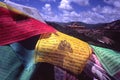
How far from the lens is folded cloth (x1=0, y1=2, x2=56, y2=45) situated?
1.54m

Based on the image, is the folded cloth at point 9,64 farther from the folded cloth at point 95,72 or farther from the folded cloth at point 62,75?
the folded cloth at point 95,72

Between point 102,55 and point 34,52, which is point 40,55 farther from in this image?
point 102,55

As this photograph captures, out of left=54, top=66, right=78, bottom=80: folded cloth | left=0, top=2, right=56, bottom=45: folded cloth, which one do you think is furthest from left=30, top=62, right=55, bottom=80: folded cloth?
left=0, top=2, right=56, bottom=45: folded cloth

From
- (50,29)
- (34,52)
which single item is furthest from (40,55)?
(50,29)

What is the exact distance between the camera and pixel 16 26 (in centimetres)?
155

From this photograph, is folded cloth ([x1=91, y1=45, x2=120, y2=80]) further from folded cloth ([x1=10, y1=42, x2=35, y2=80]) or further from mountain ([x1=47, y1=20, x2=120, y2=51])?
folded cloth ([x1=10, y1=42, x2=35, y2=80])

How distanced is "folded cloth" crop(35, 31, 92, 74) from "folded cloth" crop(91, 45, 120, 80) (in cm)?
6

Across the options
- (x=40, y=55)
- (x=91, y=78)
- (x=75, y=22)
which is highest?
(x=75, y=22)

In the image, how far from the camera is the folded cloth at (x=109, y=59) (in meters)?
1.54

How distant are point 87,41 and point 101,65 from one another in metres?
0.16

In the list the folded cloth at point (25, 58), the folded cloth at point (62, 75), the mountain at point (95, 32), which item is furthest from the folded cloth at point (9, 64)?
the mountain at point (95, 32)

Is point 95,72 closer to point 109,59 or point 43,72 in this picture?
point 109,59

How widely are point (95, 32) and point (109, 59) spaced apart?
0.18 metres

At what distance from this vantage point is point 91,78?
1534 mm
